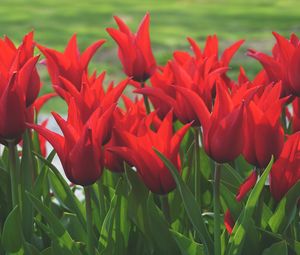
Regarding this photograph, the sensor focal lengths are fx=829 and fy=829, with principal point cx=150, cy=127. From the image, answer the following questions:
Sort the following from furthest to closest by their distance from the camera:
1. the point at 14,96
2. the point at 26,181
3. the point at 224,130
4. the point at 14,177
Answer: the point at 26,181
the point at 14,177
the point at 14,96
the point at 224,130

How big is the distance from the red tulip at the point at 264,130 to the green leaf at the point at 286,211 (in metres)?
0.10

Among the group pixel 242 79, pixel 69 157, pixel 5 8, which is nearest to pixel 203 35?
pixel 5 8

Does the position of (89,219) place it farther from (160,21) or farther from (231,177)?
(160,21)

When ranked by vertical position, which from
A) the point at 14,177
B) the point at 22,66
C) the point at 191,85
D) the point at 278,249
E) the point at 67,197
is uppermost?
the point at 22,66

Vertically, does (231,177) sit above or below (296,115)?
below

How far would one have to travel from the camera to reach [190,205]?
68.5 inches

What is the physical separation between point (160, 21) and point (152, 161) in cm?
886

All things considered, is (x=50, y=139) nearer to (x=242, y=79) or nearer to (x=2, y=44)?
(x=2, y=44)

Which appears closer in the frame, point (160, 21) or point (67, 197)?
point (67, 197)

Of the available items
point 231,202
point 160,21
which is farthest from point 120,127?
point 160,21

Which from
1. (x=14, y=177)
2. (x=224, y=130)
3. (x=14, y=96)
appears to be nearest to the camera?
(x=224, y=130)

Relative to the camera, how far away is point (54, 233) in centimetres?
179

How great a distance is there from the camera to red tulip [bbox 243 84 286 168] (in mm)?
1701

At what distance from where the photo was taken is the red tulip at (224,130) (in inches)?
64.1
